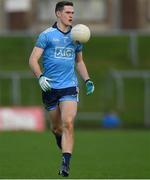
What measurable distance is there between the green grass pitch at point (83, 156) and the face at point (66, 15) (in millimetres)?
2108

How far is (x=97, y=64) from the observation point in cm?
3684

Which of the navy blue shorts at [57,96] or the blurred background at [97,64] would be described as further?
the blurred background at [97,64]

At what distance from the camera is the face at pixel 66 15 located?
13.9 meters

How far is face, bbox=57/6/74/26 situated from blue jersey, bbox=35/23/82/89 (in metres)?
0.15

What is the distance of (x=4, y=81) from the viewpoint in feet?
105

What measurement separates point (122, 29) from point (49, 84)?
94.3 ft

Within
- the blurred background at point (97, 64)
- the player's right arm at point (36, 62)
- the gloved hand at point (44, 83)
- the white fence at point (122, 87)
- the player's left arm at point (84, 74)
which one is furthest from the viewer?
the white fence at point (122, 87)

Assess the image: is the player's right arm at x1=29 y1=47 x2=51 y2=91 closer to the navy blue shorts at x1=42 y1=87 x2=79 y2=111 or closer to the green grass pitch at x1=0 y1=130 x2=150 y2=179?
the navy blue shorts at x1=42 y1=87 x2=79 y2=111

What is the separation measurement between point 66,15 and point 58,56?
575mm

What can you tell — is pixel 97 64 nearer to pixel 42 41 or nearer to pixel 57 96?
pixel 57 96

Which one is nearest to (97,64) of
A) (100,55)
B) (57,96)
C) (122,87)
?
(100,55)

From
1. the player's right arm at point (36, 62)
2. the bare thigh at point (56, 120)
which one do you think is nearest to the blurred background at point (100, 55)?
the bare thigh at point (56, 120)

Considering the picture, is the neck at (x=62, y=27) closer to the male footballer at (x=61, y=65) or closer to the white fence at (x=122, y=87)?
the male footballer at (x=61, y=65)

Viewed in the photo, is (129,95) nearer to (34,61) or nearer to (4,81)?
(4,81)
